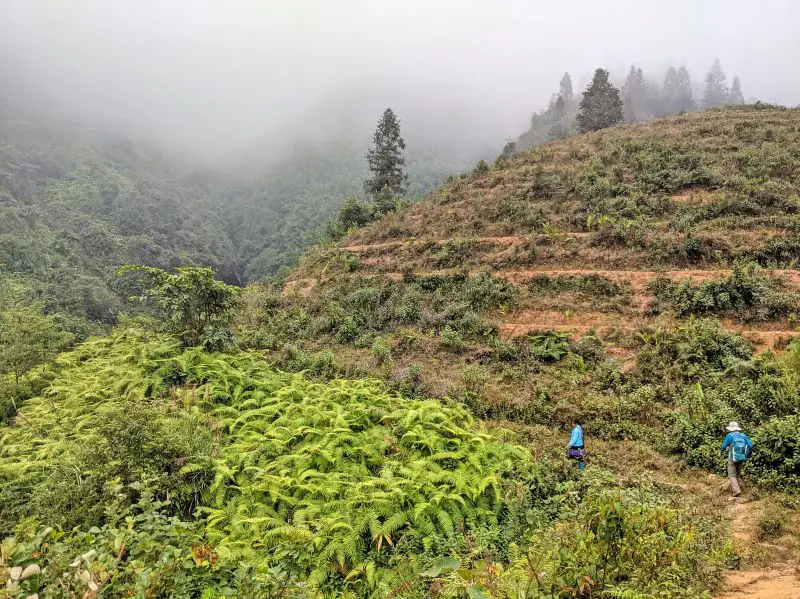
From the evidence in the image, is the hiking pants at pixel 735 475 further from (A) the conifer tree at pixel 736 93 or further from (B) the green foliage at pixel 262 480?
(A) the conifer tree at pixel 736 93

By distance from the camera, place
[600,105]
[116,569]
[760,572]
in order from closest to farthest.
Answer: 1. [116,569]
2. [760,572]
3. [600,105]

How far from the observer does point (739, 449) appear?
805 centimetres

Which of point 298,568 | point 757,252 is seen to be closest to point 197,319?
point 298,568

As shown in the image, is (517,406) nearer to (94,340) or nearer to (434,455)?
(434,455)

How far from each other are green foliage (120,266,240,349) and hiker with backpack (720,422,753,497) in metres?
12.8

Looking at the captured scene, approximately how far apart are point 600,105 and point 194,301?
172 ft

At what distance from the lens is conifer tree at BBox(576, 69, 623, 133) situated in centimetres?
5028

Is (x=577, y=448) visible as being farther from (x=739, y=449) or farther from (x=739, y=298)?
(x=739, y=298)

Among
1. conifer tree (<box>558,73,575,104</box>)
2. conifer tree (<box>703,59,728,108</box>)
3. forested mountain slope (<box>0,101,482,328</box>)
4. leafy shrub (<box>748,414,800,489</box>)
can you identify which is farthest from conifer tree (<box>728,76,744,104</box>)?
leafy shrub (<box>748,414,800,489</box>)

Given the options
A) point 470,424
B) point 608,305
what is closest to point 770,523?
point 470,424

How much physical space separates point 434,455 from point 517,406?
440 cm

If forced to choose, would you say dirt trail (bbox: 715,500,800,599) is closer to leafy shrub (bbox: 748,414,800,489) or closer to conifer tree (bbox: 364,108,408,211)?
leafy shrub (bbox: 748,414,800,489)

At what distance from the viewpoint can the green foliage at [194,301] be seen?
13.2 m

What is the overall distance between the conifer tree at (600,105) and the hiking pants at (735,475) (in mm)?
50048
